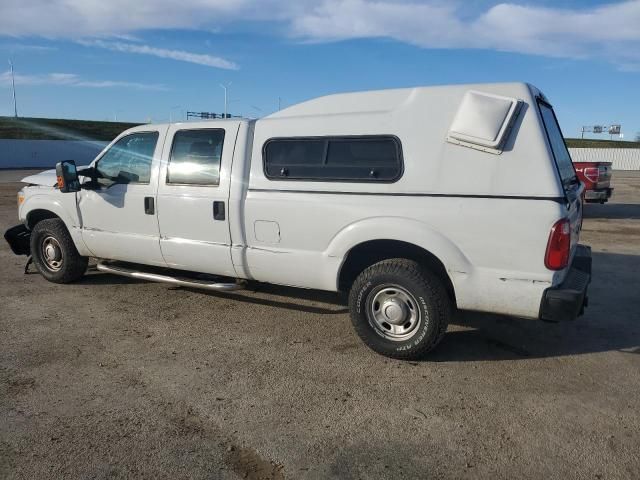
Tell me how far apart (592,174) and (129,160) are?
10.8 metres

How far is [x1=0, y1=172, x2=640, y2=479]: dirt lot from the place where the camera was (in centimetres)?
280

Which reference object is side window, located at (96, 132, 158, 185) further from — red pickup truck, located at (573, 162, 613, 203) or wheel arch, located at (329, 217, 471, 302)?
red pickup truck, located at (573, 162, 613, 203)

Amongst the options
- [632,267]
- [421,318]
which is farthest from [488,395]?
[632,267]

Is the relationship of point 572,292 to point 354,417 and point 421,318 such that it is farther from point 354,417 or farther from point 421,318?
point 354,417

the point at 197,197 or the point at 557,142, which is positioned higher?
the point at 557,142

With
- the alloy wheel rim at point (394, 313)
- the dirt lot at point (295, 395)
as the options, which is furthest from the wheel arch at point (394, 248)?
the dirt lot at point (295, 395)

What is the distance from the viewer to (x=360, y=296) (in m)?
A: 4.16

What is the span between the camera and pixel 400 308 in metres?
4.05

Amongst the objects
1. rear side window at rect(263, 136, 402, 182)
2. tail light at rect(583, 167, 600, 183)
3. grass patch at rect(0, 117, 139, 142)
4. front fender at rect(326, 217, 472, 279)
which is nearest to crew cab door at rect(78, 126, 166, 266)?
rear side window at rect(263, 136, 402, 182)

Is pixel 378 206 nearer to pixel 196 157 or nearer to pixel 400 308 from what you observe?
pixel 400 308

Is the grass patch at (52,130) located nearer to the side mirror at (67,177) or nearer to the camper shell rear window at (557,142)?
the side mirror at (67,177)

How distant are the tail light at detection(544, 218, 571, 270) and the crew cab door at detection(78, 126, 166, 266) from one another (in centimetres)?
374

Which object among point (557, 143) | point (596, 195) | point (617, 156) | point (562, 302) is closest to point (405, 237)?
point (562, 302)

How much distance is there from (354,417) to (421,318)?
1064 mm
